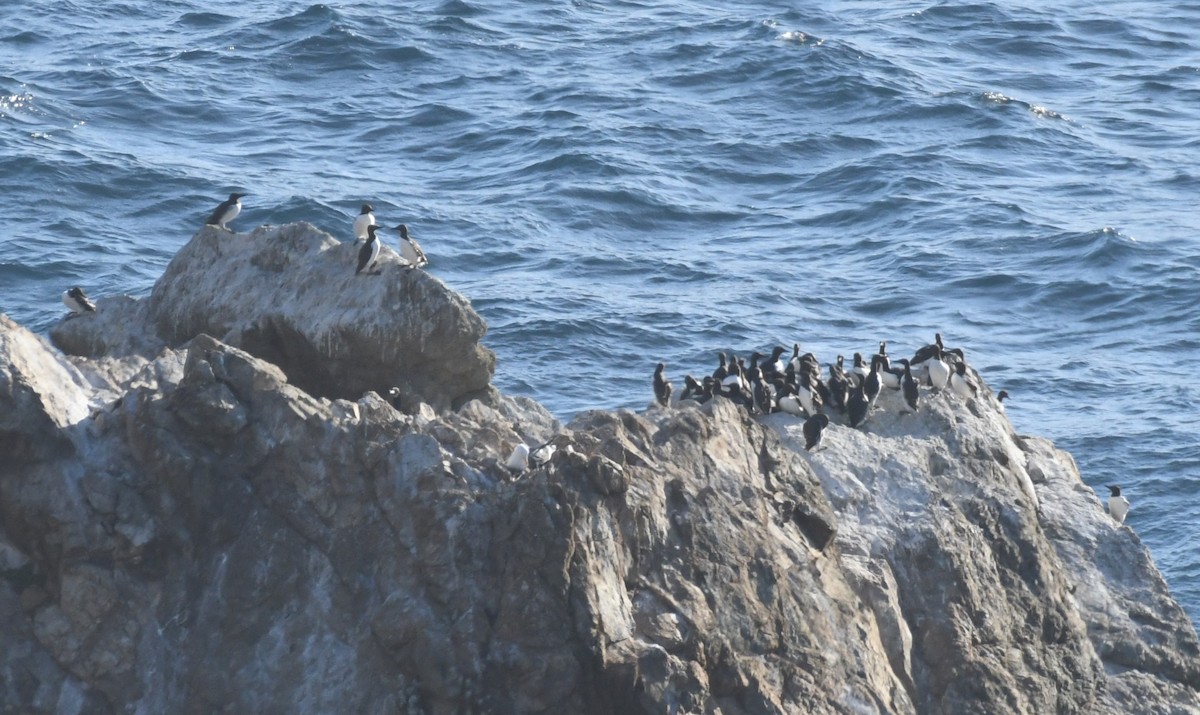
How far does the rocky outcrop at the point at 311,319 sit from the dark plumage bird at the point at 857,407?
361cm

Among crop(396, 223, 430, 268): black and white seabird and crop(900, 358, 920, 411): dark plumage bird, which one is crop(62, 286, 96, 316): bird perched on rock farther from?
crop(900, 358, 920, 411): dark plumage bird

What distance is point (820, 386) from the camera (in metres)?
19.1

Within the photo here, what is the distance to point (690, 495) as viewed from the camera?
14961 millimetres

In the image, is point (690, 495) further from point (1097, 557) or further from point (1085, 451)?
point (1085, 451)

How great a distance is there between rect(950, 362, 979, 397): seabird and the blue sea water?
896 cm

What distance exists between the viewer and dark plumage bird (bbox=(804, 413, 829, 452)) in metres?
17.2

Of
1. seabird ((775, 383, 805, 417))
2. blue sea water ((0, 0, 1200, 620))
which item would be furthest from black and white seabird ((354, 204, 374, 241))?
blue sea water ((0, 0, 1200, 620))

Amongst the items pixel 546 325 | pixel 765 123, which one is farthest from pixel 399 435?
pixel 765 123

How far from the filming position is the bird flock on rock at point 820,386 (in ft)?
59.7

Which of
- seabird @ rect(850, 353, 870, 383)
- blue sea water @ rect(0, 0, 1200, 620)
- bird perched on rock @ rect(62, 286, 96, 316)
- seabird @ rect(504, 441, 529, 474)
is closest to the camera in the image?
seabird @ rect(504, 441, 529, 474)

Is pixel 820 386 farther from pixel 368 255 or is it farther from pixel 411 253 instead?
pixel 368 255

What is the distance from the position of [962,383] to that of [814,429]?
112 inches

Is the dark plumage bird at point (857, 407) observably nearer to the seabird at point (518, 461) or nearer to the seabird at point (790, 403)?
the seabird at point (790, 403)

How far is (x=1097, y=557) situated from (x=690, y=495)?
5.87 m
